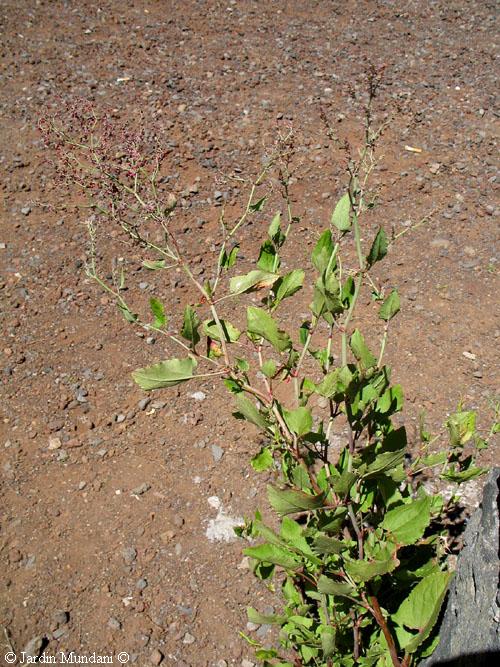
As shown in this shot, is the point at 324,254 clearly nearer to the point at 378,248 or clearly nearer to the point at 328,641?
the point at 378,248

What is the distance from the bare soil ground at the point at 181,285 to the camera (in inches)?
94.6

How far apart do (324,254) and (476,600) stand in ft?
2.54

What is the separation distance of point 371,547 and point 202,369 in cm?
127

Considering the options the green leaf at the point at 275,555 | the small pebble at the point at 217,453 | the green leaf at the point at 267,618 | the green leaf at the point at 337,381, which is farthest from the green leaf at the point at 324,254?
the small pebble at the point at 217,453

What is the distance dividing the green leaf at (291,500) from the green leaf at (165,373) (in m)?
0.28

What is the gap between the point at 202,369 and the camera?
275 cm

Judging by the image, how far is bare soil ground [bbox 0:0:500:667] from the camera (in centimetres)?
240

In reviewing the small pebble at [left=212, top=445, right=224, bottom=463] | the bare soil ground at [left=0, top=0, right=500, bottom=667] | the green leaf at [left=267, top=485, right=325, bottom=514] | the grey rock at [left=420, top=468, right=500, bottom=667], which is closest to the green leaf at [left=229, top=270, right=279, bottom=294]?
the green leaf at [left=267, top=485, right=325, bottom=514]

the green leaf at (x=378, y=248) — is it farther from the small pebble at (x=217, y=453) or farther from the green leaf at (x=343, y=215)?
the small pebble at (x=217, y=453)

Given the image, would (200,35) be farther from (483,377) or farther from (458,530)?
(458,530)

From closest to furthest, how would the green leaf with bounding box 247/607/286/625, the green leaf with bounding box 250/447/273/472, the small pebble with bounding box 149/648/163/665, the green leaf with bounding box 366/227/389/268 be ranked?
1. the green leaf with bounding box 366/227/389/268
2. the green leaf with bounding box 250/447/273/472
3. the green leaf with bounding box 247/607/286/625
4. the small pebble with bounding box 149/648/163/665

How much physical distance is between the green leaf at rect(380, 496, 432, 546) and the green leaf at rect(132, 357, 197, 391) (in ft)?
1.89

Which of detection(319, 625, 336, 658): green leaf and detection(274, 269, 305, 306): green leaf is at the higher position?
detection(274, 269, 305, 306): green leaf

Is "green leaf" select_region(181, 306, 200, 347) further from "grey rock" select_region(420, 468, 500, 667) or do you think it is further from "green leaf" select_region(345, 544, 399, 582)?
"grey rock" select_region(420, 468, 500, 667)
